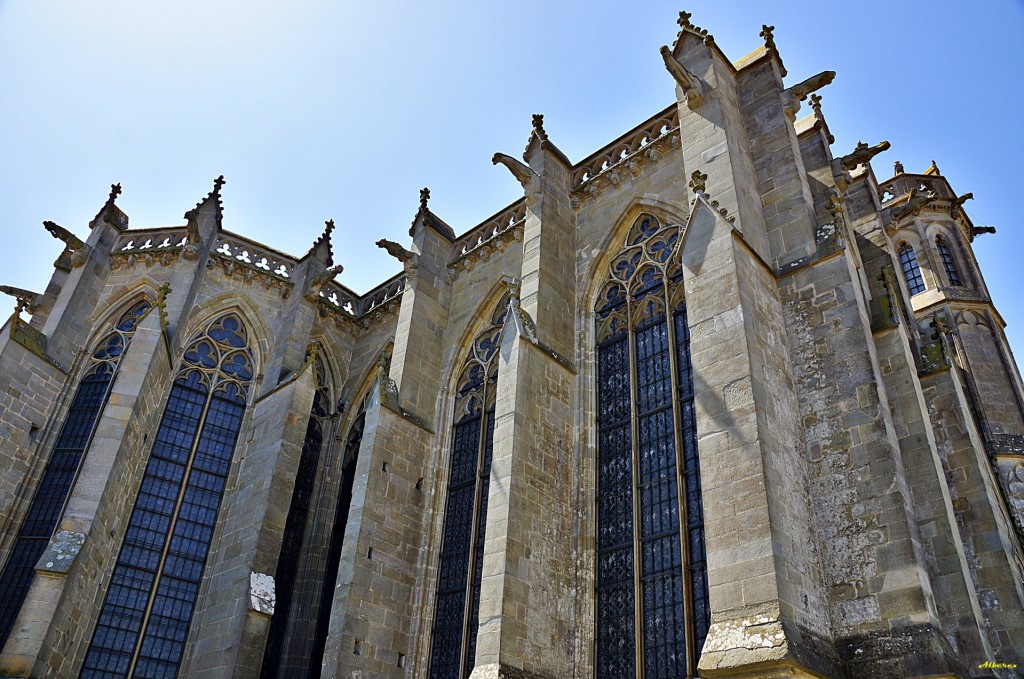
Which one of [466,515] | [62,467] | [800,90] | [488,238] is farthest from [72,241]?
[800,90]

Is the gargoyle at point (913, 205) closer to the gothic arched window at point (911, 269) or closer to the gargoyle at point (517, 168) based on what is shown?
the gothic arched window at point (911, 269)

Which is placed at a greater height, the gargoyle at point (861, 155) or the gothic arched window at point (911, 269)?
the gothic arched window at point (911, 269)

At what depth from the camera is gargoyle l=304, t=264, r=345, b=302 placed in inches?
666

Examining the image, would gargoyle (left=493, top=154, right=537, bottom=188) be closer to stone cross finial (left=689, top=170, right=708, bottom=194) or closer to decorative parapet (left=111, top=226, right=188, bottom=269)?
stone cross finial (left=689, top=170, right=708, bottom=194)

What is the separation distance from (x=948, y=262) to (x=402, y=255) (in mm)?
11749

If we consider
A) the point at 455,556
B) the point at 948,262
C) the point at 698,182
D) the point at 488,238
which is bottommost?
the point at 455,556

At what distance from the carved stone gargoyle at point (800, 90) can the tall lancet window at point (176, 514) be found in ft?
36.4

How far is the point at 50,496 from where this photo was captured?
1437 cm

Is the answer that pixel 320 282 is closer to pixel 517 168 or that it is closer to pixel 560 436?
pixel 517 168

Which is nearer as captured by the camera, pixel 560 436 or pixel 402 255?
pixel 560 436

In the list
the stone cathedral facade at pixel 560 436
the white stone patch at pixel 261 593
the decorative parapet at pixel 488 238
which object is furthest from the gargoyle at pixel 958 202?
the white stone patch at pixel 261 593

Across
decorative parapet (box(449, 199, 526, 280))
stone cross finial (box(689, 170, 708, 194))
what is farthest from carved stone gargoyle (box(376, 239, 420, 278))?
stone cross finial (box(689, 170, 708, 194))

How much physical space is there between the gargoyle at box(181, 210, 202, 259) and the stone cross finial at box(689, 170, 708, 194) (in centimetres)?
1050

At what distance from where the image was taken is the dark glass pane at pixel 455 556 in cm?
1214
